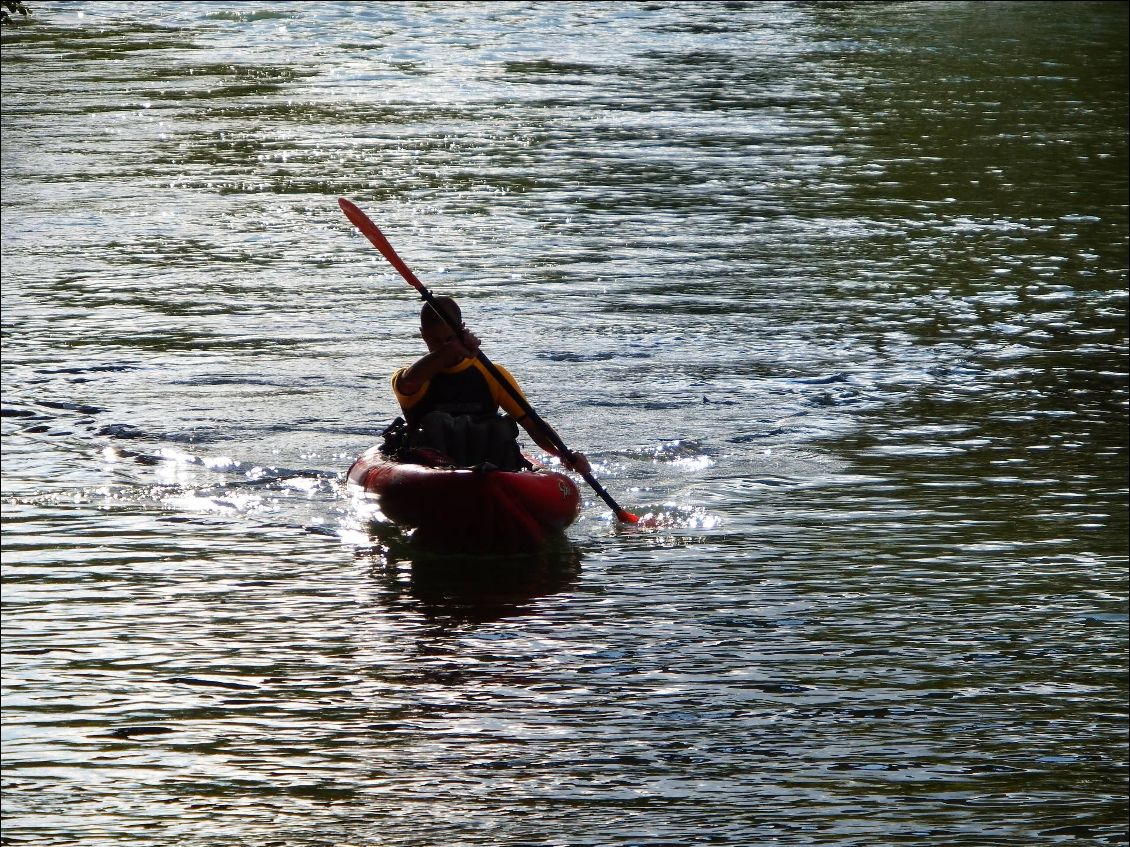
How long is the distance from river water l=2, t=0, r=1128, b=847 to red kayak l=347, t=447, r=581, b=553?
14cm

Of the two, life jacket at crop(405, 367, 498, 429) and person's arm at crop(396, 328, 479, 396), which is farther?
life jacket at crop(405, 367, 498, 429)

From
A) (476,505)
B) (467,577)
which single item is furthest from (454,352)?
(467,577)

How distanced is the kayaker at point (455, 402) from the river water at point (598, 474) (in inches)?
23.1

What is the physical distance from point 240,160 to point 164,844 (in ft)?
54.8

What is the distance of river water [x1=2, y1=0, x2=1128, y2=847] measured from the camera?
6.98 meters

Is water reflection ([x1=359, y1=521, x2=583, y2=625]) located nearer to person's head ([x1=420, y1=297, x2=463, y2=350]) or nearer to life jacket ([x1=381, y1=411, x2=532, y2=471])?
life jacket ([x1=381, y1=411, x2=532, y2=471])

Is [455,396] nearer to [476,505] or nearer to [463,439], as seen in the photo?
[463,439]

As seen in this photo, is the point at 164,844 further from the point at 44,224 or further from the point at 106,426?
the point at 44,224

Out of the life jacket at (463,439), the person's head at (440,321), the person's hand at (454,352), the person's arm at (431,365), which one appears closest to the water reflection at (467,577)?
the life jacket at (463,439)

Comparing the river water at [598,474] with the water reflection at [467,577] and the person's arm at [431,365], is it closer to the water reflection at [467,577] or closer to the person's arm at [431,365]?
the water reflection at [467,577]

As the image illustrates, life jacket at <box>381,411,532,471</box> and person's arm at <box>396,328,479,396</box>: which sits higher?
person's arm at <box>396,328,479,396</box>

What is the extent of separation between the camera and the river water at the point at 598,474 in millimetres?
6977

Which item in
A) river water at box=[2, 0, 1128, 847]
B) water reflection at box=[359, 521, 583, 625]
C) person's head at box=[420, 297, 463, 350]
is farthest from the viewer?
person's head at box=[420, 297, 463, 350]

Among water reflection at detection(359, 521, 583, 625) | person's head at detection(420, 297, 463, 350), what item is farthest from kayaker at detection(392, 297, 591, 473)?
water reflection at detection(359, 521, 583, 625)
